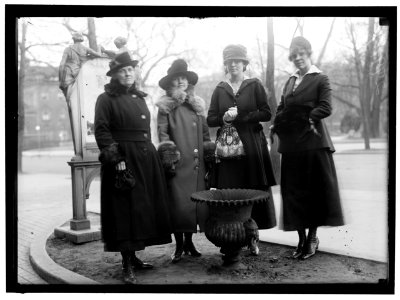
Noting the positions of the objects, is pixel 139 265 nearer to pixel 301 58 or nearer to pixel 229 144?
pixel 229 144

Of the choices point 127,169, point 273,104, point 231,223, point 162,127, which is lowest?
point 231,223

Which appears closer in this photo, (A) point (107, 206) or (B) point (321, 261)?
(A) point (107, 206)

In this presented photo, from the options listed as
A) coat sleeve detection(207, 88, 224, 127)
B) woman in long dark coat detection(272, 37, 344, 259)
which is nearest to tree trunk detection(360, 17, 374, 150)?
woman in long dark coat detection(272, 37, 344, 259)

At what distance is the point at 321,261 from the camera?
525cm

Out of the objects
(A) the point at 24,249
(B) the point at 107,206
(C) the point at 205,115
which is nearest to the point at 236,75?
(C) the point at 205,115

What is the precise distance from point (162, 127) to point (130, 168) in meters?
0.65

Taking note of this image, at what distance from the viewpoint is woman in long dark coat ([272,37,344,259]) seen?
5086 millimetres

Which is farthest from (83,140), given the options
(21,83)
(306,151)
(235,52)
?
(306,151)

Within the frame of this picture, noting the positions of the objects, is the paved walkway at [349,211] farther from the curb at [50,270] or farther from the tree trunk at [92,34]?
the tree trunk at [92,34]

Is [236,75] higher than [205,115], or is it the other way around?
[236,75]

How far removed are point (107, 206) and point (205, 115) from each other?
149 cm

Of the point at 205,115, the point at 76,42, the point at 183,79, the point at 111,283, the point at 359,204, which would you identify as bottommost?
the point at 111,283

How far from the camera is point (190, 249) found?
5.55m

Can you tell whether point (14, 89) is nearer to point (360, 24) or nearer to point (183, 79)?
point (183, 79)
